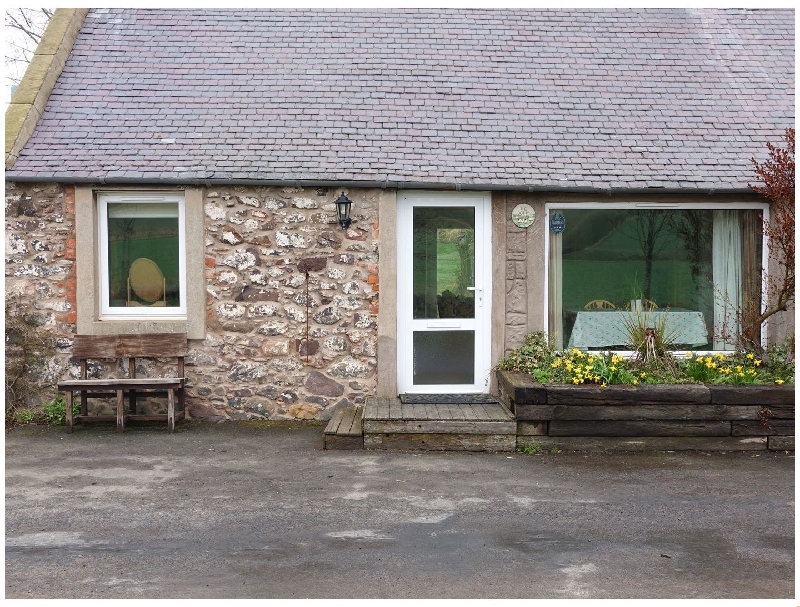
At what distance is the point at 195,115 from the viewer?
31.0ft

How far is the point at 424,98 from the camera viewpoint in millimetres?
9742

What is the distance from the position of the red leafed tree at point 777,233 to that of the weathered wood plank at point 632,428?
1.50 metres

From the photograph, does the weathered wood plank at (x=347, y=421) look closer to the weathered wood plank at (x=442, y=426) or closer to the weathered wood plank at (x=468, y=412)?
the weathered wood plank at (x=442, y=426)

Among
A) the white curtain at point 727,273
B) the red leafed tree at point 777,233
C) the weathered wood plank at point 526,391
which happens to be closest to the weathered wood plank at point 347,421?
the weathered wood plank at point 526,391

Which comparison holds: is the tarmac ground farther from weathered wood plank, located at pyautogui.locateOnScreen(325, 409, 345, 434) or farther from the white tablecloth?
the white tablecloth

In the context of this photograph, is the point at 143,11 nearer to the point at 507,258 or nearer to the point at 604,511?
the point at 507,258

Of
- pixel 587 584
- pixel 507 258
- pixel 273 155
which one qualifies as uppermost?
pixel 273 155

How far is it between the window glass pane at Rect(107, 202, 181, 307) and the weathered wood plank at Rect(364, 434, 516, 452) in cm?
289

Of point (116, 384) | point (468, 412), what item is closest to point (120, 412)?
point (116, 384)

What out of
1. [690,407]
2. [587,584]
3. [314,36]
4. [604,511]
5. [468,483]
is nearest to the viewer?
[587,584]

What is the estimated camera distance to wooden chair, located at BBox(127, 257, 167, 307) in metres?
9.19

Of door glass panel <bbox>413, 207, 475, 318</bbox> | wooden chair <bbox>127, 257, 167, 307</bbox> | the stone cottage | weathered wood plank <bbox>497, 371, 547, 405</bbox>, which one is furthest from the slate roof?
weathered wood plank <bbox>497, 371, 547, 405</bbox>

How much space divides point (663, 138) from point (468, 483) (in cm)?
479

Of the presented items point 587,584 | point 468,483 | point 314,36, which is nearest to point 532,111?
point 314,36
